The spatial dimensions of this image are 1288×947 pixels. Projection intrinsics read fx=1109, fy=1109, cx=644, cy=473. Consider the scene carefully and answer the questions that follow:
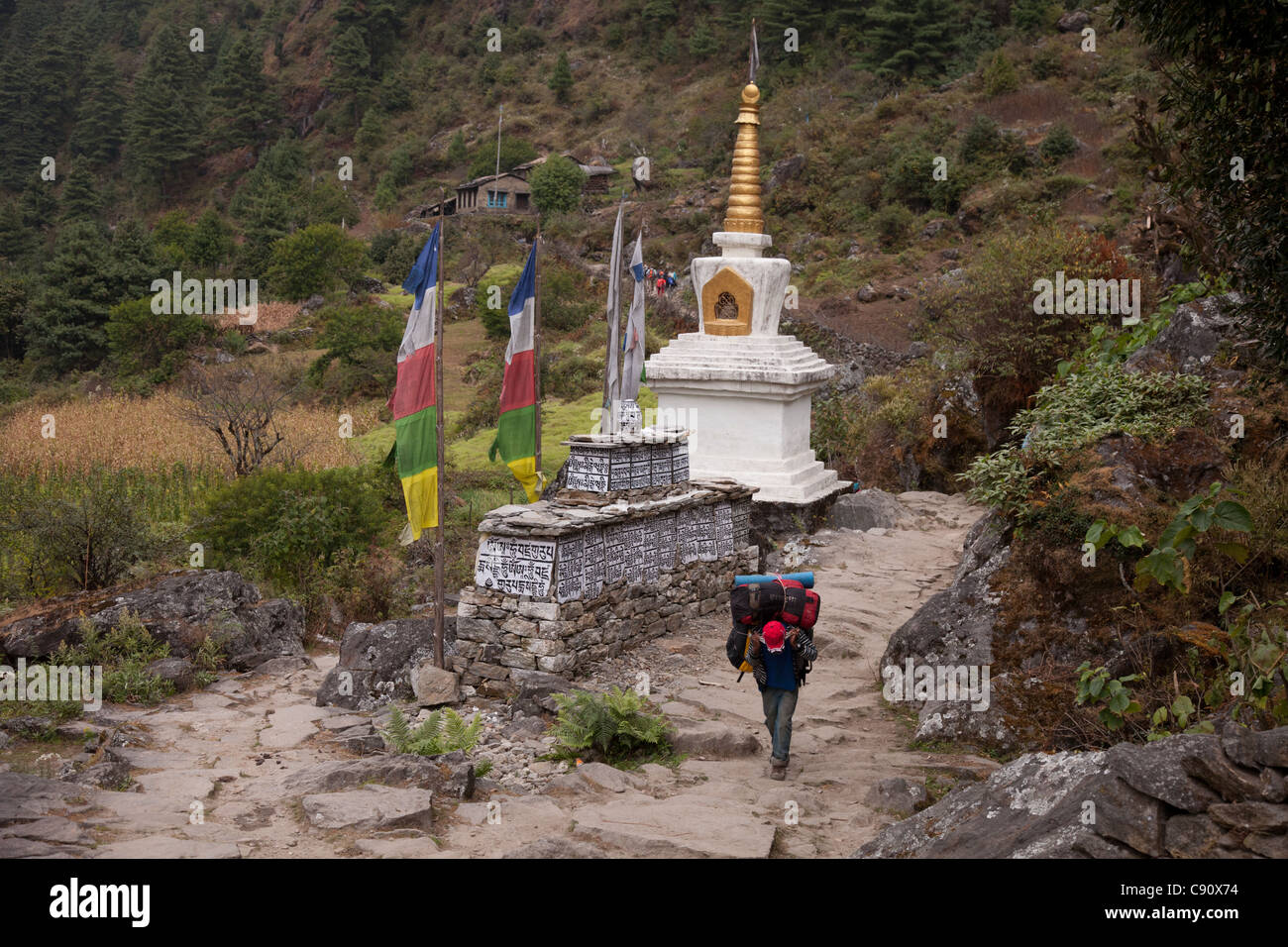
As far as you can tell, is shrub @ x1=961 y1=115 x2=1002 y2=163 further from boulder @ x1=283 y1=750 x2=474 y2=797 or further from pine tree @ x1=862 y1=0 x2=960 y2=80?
boulder @ x1=283 y1=750 x2=474 y2=797

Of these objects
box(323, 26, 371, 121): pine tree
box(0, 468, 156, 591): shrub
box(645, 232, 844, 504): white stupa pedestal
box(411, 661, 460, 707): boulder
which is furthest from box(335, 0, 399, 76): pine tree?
box(411, 661, 460, 707): boulder

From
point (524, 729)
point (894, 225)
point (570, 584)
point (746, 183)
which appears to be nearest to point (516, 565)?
point (570, 584)

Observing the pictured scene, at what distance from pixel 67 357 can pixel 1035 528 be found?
102 ft

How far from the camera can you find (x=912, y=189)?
111ft

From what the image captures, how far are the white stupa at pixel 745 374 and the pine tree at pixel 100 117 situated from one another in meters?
55.6

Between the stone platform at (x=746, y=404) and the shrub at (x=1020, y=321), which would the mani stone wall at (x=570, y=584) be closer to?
the stone platform at (x=746, y=404)

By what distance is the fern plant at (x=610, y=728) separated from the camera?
7281 millimetres

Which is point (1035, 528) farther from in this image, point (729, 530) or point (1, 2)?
point (1, 2)

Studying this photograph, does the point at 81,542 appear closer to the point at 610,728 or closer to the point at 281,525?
the point at 281,525

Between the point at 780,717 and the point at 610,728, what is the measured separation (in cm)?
112

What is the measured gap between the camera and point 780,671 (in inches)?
279

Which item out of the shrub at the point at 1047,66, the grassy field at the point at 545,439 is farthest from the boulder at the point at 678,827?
the shrub at the point at 1047,66

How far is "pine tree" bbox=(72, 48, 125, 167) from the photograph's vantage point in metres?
60.4

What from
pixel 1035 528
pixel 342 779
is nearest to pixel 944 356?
pixel 1035 528
